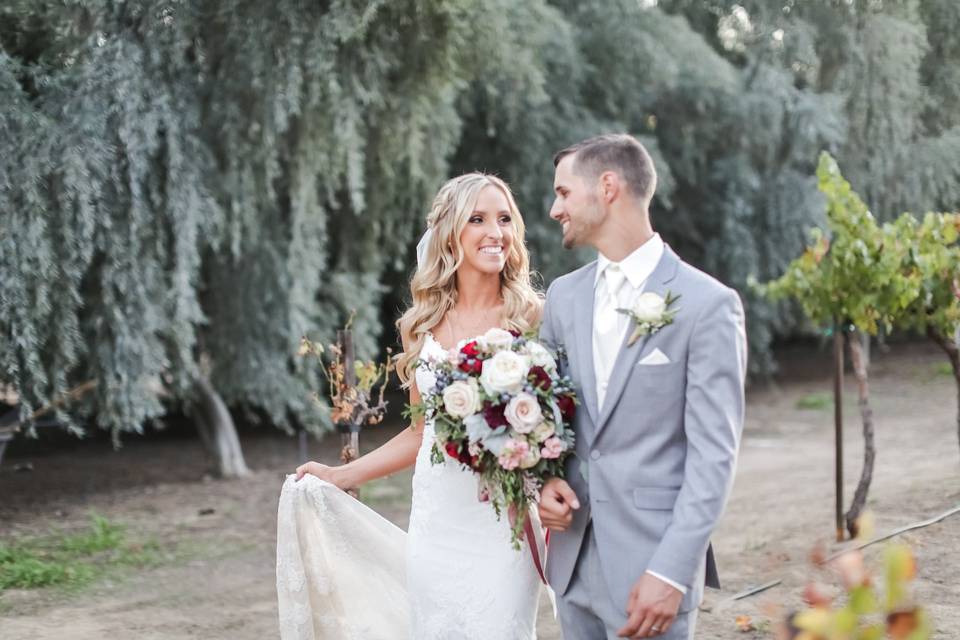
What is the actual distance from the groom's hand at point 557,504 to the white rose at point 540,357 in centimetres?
29

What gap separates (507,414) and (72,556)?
5.63m

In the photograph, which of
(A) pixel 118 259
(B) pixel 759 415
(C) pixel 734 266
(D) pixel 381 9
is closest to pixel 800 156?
(C) pixel 734 266

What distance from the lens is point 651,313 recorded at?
2.37 metres

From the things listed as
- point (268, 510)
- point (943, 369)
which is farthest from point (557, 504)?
point (943, 369)

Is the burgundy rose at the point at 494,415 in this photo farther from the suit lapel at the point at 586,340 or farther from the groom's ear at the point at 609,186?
the groom's ear at the point at 609,186

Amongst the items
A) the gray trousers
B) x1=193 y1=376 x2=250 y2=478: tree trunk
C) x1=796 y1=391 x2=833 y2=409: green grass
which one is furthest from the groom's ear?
x1=796 y1=391 x2=833 y2=409: green grass

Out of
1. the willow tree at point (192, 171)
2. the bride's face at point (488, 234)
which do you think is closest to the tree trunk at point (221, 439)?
the willow tree at point (192, 171)

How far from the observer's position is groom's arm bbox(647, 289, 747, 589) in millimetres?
2260

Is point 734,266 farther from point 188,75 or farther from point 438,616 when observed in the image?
point 438,616

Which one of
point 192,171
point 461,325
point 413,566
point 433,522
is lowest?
point 413,566

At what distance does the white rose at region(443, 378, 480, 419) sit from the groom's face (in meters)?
0.44

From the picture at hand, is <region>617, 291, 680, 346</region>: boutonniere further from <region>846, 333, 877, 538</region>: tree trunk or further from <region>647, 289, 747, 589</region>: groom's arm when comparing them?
<region>846, 333, 877, 538</region>: tree trunk

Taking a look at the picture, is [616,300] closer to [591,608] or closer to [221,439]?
[591,608]

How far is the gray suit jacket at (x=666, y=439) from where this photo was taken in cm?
228
